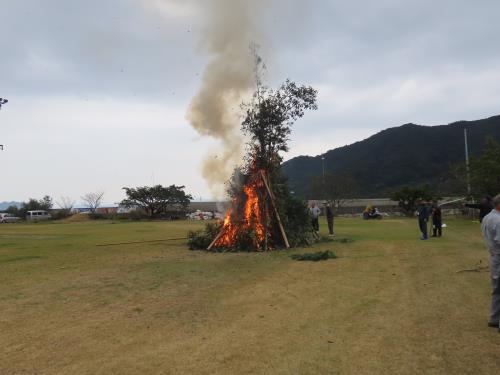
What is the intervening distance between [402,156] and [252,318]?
11924cm

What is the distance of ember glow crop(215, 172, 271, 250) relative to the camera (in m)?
17.2

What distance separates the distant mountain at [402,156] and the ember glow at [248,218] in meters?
77.7

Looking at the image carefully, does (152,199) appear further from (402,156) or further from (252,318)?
(402,156)

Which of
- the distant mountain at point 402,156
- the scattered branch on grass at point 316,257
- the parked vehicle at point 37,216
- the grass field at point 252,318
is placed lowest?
the grass field at point 252,318

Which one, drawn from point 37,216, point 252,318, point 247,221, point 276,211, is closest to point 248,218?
point 247,221

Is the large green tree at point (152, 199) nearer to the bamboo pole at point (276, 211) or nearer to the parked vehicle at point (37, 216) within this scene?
the parked vehicle at point (37, 216)

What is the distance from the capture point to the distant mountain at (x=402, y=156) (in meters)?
107

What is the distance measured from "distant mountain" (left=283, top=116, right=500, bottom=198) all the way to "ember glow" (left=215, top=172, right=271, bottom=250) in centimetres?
7773

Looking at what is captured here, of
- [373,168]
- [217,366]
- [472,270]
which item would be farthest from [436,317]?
[373,168]

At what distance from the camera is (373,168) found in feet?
382

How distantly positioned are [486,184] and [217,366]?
1270 inches

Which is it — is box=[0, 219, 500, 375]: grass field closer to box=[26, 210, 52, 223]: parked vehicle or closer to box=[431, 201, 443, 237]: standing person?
box=[431, 201, 443, 237]: standing person

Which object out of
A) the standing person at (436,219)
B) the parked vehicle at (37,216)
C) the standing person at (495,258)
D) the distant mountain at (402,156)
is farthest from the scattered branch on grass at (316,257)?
the distant mountain at (402,156)

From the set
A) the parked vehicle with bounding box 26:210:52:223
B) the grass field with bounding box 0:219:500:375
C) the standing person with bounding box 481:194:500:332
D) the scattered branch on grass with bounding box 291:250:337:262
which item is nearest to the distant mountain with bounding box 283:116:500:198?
the parked vehicle with bounding box 26:210:52:223
